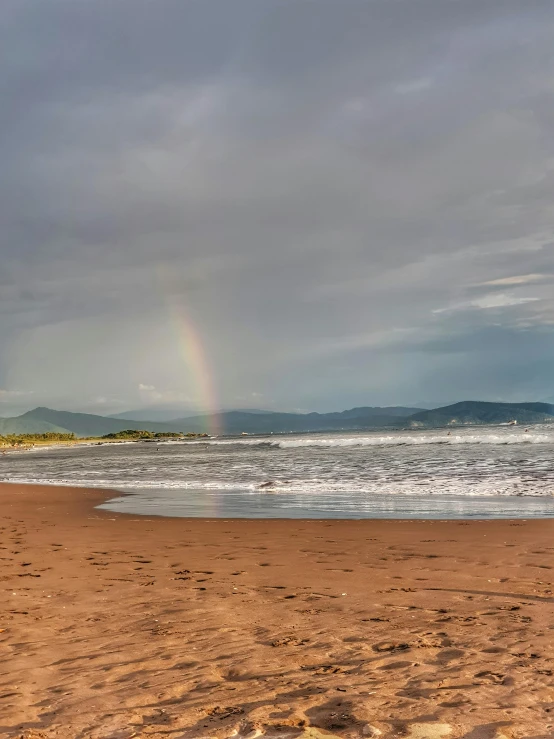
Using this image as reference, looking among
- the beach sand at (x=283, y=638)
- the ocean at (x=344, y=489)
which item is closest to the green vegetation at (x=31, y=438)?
the ocean at (x=344, y=489)

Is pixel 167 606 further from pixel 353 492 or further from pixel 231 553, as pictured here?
pixel 353 492

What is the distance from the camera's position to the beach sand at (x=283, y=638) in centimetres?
442

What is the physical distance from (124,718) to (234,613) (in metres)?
A: 2.89

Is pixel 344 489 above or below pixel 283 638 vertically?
below

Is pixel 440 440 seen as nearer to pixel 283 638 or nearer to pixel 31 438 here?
pixel 283 638

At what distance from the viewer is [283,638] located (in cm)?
628

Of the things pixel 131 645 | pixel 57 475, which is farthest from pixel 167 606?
pixel 57 475

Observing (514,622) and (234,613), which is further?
(234,613)

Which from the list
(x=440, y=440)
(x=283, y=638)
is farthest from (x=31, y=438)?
(x=283, y=638)

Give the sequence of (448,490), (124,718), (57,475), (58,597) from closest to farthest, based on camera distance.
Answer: (124,718), (58,597), (448,490), (57,475)

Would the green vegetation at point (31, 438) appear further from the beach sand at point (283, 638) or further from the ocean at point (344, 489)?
the beach sand at point (283, 638)

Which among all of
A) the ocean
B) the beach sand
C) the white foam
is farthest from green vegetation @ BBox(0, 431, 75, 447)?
the beach sand

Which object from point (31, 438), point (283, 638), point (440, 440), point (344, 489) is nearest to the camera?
point (283, 638)

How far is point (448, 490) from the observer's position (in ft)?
71.1
